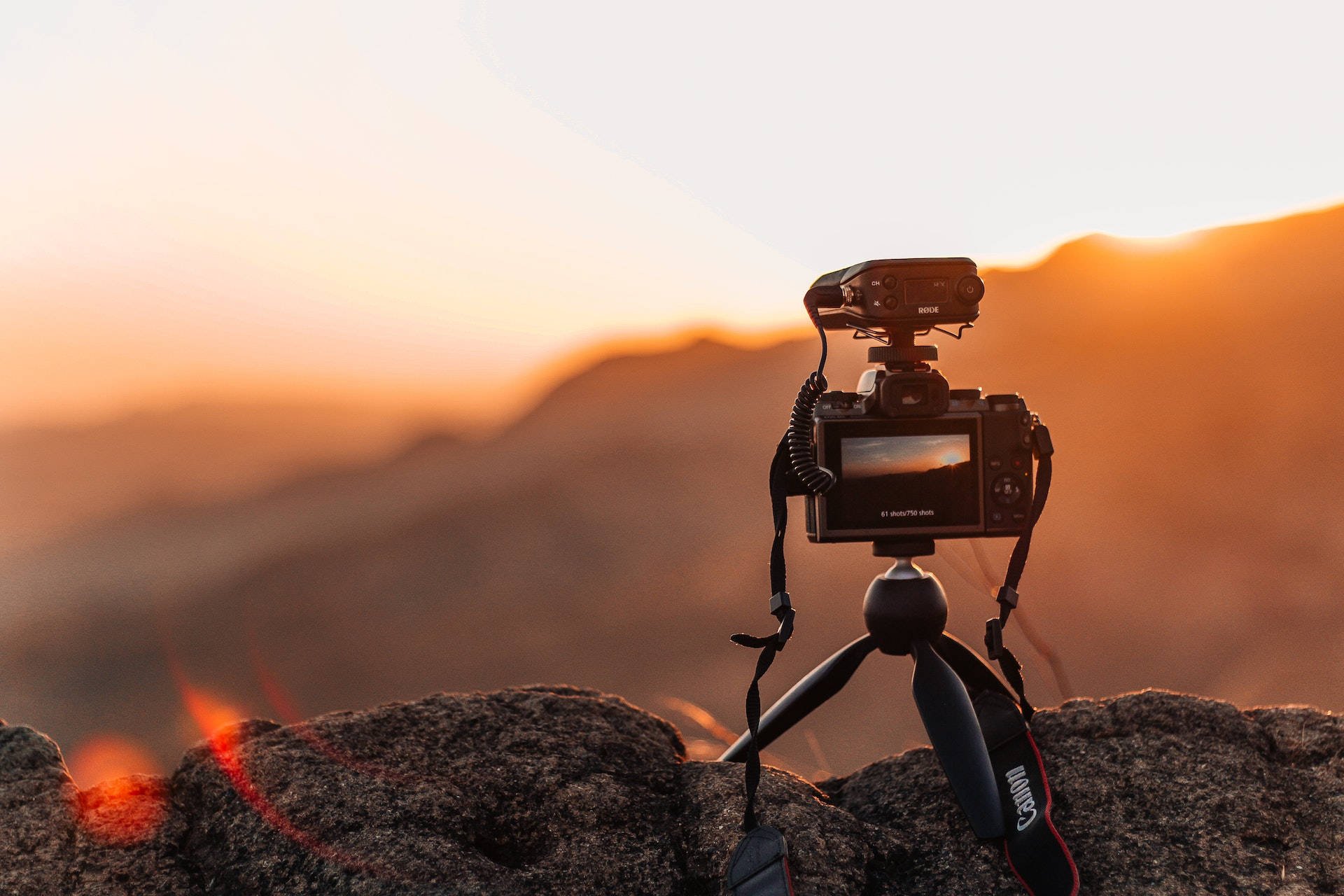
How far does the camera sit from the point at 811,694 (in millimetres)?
3080

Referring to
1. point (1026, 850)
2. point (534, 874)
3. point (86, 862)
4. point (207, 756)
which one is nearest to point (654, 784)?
point (534, 874)

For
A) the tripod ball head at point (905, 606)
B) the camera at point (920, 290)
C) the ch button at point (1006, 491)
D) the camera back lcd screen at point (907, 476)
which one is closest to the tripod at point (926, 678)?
the tripod ball head at point (905, 606)

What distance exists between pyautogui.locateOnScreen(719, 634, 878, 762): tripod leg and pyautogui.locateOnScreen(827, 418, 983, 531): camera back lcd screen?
52 centimetres

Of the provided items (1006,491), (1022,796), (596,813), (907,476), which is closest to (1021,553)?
(1006,491)

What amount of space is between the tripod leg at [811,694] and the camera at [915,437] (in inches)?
20.1

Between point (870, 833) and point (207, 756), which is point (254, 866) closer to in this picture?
point (207, 756)

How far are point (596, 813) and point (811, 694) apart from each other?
34.2 inches

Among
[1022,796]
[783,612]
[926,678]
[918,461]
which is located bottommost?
[1022,796]

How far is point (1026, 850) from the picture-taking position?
2.48 m

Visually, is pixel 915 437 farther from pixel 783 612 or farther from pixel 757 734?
pixel 757 734

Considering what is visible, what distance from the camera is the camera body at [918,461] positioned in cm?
271

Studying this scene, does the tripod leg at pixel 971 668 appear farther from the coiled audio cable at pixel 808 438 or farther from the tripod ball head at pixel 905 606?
the coiled audio cable at pixel 808 438

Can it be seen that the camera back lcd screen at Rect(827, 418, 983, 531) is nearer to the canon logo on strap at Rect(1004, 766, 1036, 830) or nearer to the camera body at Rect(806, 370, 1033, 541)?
the camera body at Rect(806, 370, 1033, 541)

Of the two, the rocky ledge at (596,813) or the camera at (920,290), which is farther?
the camera at (920,290)
